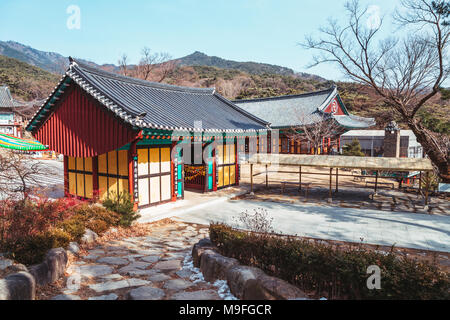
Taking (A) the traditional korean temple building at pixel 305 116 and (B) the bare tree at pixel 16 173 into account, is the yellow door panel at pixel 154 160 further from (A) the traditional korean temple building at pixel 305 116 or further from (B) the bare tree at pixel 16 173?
(A) the traditional korean temple building at pixel 305 116

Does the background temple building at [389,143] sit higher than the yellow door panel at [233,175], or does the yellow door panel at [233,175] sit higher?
the background temple building at [389,143]

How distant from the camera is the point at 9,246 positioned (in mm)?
5465

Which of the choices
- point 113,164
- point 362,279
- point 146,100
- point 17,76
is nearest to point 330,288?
point 362,279

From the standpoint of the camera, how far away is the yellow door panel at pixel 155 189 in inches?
492

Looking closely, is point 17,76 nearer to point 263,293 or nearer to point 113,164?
point 113,164

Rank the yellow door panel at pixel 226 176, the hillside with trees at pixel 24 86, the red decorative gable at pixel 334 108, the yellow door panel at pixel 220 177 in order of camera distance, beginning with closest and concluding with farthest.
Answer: the yellow door panel at pixel 220 177 < the yellow door panel at pixel 226 176 < the red decorative gable at pixel 334 108 < the hillside with trees at pixel 24 86

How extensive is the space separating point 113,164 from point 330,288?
9779mm

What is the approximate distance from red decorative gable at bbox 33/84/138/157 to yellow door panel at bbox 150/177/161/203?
7.64ft

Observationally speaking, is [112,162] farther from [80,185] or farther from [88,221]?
[88,221]

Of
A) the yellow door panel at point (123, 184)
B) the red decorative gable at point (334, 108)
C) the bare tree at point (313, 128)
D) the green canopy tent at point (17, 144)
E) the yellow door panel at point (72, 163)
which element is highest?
the red decorative gable at point (334, 108)

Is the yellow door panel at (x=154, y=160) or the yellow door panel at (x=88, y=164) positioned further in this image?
the yellow door panel at (x=88, y=164)

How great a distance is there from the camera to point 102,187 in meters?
12.7

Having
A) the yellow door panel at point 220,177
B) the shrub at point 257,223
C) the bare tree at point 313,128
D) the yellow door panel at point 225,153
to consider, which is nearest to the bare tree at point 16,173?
the shrub at point 257,223

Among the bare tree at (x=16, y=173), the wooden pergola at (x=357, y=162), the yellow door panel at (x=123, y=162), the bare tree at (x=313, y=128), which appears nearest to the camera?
the bare tree at (x=16, y=173)
